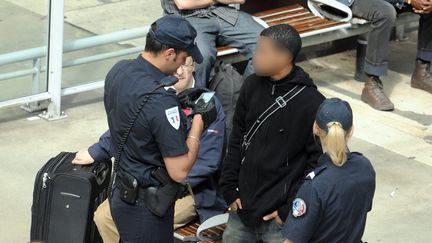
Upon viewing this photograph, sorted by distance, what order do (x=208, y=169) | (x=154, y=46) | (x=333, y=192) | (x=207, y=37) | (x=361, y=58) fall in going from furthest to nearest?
(x=361, y=58)
(x=207, y=37)
(x=208, y=169)
(x=154, y=46)
(x=333, y=192)

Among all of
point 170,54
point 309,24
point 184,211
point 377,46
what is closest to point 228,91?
point 184,211

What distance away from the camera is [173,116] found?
470cm

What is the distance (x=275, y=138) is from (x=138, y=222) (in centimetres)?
77

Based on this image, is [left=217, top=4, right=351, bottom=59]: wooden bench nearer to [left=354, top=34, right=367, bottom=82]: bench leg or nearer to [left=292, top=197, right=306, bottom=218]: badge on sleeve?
[left=354, top=34, right=367, bottom=82]: bench leg

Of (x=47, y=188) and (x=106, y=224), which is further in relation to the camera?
(x=47, y=188)

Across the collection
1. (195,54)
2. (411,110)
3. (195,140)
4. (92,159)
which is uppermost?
(195,54)

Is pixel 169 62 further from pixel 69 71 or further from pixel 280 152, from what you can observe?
pixel 69 71

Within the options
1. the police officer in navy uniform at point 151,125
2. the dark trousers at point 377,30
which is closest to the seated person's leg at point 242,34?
the dark trousers at point 377,30

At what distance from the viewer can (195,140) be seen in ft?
16.0

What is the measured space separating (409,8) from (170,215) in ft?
14.0

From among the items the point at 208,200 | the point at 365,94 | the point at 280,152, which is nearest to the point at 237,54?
the point at 365,94

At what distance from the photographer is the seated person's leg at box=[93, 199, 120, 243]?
534 cm

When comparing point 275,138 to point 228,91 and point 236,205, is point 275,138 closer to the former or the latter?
point 236,205

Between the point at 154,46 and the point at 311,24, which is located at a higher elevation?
the point at 154,46
